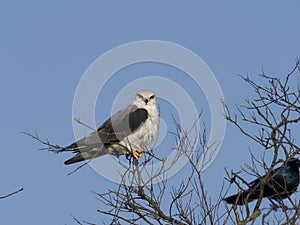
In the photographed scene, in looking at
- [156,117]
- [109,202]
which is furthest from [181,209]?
[156,117]

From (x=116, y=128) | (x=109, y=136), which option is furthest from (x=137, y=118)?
(x=109, y=136)

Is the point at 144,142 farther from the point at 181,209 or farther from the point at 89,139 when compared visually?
the point at 181,209

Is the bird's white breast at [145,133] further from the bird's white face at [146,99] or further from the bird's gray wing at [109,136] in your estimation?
the bird's white face at [146,99]

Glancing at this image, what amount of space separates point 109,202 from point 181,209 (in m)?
0.69

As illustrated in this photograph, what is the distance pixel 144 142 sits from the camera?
9.24 metres

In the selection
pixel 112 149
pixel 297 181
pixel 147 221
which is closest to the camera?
pixel 147 221

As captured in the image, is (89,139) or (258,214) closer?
(258,214)

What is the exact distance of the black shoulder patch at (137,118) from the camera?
947 cm

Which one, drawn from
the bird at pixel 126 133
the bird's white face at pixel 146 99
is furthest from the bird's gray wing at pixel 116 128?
the bird's white face at pixel 146 99

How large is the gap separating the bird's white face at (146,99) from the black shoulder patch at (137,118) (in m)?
0.16

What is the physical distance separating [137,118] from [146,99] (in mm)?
405

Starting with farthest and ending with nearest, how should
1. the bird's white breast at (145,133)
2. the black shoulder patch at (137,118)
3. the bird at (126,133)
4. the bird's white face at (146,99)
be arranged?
the bird's white face at (146,99) → the black shoulder patch at (137,118) → the bird's white breast at (145,133) → the bird at (126,133)

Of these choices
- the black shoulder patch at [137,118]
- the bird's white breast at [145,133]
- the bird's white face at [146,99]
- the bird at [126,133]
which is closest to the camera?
the bird at [126,133]

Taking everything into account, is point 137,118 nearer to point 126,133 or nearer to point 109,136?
point 126,133
